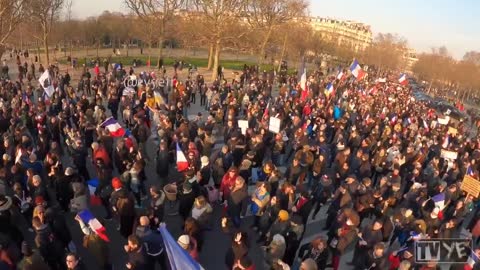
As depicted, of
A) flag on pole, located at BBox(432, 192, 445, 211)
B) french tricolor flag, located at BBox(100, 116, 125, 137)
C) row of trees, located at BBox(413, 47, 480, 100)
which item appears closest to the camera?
flag on pole, located at BBox(432, 192, 445, 211)

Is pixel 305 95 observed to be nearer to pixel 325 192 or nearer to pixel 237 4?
pixel 325 192

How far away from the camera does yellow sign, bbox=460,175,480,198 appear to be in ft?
33.6

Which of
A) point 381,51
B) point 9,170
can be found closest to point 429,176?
point 9,170

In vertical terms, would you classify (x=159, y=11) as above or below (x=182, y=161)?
above

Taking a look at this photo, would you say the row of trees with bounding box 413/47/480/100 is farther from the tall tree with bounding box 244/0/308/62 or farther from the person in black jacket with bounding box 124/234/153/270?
the person in black jacket with bounding box 124/234/153/270

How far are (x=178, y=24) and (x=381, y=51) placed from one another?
48775mm

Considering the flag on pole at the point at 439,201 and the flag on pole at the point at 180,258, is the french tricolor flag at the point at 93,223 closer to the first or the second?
the flag on pole at the point at 180,258

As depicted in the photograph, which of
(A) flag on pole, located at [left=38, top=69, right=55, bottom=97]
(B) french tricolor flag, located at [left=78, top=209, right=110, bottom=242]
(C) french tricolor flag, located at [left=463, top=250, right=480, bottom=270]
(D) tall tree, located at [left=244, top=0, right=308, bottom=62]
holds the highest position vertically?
(D) tall tree, located at [left=244, top=0, right=308, bottom=62]

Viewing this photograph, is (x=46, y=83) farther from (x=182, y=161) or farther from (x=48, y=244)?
(x=48, y=244)

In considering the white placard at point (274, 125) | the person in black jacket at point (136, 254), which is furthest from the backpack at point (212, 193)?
the white placard at point (274, 125)

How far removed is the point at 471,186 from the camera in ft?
34.3

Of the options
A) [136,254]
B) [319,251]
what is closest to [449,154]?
[319,251]

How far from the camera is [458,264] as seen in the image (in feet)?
24.8

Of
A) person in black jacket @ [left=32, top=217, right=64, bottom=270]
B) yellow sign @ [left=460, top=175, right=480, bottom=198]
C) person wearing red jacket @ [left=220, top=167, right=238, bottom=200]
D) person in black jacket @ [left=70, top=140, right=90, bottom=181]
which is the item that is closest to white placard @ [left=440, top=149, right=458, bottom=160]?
yellow sign @ [left=460, top=175, right=480, bottom=198]
